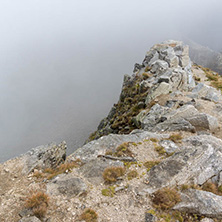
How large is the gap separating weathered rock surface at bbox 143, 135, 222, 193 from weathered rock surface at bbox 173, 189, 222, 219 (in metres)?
1.30

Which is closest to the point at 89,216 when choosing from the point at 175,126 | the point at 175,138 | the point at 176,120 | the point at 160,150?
the point at 160,150

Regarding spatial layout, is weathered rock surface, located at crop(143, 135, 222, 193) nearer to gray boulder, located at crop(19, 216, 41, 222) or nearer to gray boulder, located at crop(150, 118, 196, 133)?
gray boulder, located at crop(150, 118, 196, 133)

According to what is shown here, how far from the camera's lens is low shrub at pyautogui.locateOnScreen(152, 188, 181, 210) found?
10.1 m

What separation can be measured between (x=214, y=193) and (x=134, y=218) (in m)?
6.23

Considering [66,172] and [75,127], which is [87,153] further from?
[75,127]

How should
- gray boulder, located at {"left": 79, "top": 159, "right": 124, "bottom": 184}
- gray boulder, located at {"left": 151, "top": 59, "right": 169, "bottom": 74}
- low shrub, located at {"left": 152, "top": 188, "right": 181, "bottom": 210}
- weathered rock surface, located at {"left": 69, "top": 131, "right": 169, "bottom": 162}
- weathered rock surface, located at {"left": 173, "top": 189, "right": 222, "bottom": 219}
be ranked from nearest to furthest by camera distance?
weathered rock surface, located at {"left": 173, "top": 189, "right": 222, "bottom": 219}
low shrub, located at {"left": 152, "top": 188, "right": 181, "bottom": 210}
gray boulder, located at {"left": 79, "top": 159, "right": 124, "bottom": 184}
weathered rock surface, located at {"left": 69, "top": 131, "right": 169, "bottom": 162}
gray boulder, located at {"left": 151, "top": 59, "right": 169, "bottom": 74}

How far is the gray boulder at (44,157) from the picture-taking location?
15445 mm

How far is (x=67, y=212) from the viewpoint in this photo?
393 inches

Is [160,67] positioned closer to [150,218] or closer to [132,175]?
[132,175]

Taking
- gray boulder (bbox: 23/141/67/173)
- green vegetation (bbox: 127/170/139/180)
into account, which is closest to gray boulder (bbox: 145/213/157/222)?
green vegetation (bbox: 127/170/139/180)

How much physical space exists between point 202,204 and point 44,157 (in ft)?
47.1

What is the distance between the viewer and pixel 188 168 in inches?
496

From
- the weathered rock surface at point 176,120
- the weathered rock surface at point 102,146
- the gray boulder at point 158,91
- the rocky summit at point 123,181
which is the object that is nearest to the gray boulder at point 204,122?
the weathered rock surface at point 176,120

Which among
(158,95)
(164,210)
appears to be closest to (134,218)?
(164,210)
